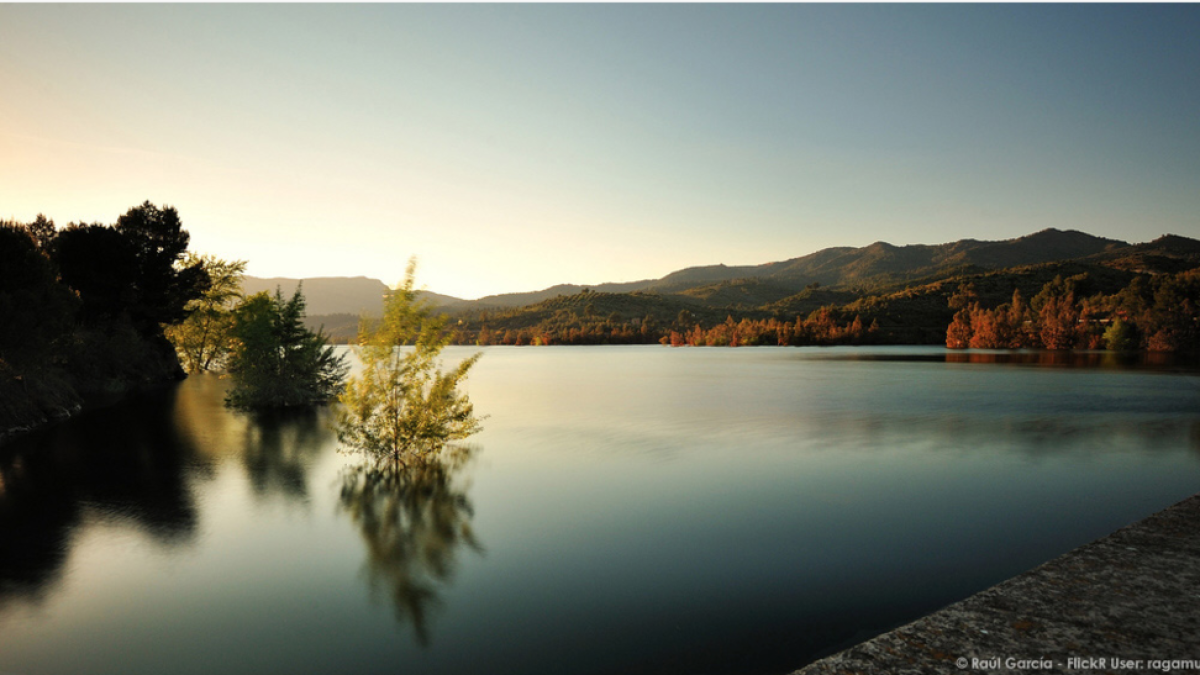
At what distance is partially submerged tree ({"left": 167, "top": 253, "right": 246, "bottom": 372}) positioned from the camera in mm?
52938

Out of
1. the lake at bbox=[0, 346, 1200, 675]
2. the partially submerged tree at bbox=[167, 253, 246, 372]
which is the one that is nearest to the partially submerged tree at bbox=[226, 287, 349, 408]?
the lake at bbox=[0, 346, 1200, 675]

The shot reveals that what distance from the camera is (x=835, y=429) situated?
23094mm

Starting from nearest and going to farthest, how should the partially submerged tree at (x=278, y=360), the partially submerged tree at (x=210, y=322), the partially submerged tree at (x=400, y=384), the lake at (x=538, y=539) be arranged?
the lake at (x=538, y=539) < the partially submerged tree at (x=400, y=384) < the partially submerged tree at (x=278, y=360) < the partially submerged tree at (x=210, y=322)

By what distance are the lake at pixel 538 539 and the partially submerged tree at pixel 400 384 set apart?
1335 mm

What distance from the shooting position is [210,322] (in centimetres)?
5503

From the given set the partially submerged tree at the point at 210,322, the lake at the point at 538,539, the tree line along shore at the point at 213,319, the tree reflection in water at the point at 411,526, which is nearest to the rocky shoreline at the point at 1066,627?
the lake at the point at 538,539

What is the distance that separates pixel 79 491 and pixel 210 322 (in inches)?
1885

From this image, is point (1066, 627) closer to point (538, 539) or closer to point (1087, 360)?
point (538, 539)

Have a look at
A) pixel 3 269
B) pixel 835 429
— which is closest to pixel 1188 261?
pixel 835 429

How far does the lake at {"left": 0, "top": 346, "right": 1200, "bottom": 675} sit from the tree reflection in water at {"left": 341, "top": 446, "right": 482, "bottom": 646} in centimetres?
7

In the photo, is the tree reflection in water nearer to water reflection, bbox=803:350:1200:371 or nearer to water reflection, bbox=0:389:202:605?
water reflection, bbox=0:389:202:605

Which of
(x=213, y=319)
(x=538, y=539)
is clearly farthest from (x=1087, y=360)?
(x=213, y=319)

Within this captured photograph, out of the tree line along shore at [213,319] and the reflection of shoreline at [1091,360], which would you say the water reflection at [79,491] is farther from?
the reflection of shoreline at [1091,360]

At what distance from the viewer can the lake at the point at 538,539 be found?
6.92 meters
